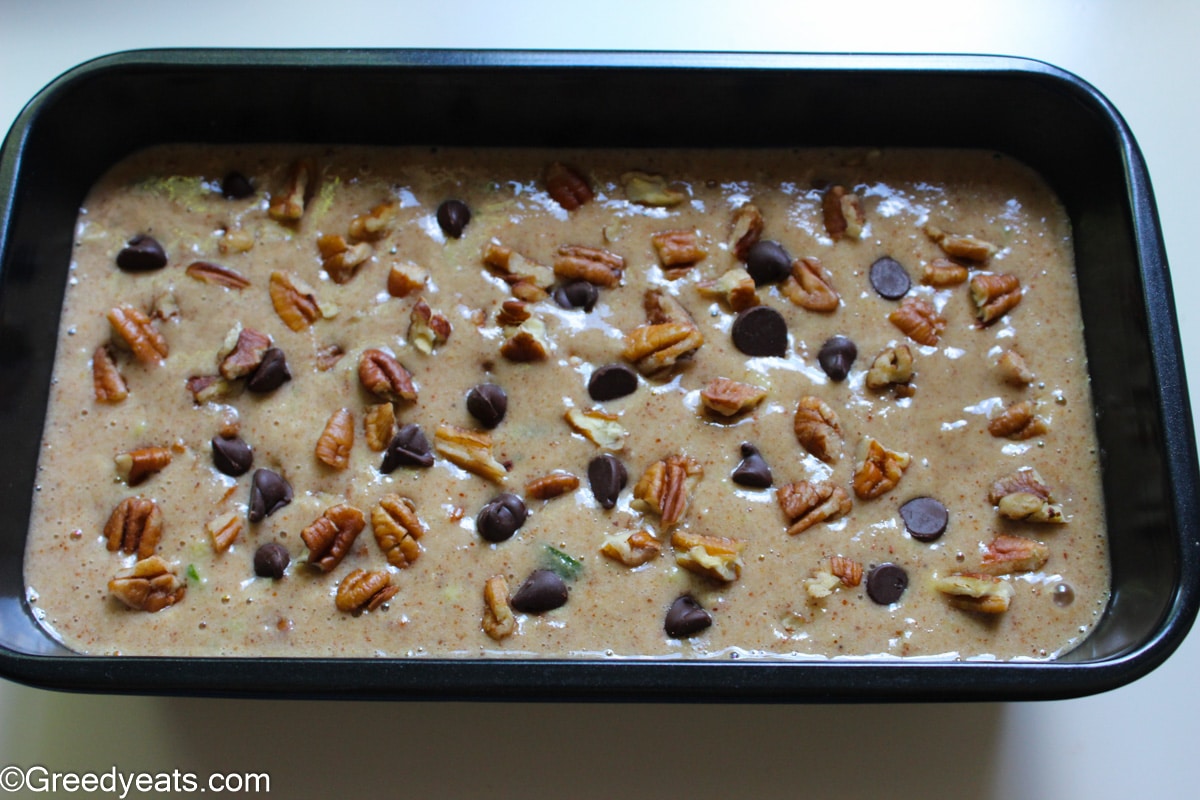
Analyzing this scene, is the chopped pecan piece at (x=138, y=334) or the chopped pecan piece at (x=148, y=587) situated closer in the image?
the chopped pecan piece at (x=148, y=587)

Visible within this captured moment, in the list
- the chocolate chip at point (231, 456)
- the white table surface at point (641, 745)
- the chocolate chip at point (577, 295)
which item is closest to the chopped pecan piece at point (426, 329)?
the chocolate chip at point (577, 295)

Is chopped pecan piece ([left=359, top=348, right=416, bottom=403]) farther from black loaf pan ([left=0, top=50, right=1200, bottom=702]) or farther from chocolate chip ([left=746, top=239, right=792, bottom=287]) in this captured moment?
chocolate chip ([left=746, top=239, right=792, bottom=287])

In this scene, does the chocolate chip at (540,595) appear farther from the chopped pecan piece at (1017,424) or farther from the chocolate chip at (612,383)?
the chopped pecan piece at (1017,424)

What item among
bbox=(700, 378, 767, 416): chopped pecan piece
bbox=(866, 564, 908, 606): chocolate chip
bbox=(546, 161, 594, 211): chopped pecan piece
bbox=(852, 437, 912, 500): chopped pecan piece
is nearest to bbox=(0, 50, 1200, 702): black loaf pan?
bbox=(546, 161, 594, 211): chopped pecan piece

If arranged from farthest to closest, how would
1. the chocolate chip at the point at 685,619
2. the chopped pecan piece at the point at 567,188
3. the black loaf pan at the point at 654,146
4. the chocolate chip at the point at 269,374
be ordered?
the chopped pecan piece at the point at 567,188
the chocolate chip at the point at 269,374
the chocolate chip at the point at 685,619
the black loaf pan at the point at 654,146

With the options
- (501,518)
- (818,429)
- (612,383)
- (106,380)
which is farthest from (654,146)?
(106,380)

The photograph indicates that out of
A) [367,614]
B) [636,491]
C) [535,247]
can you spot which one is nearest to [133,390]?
[367,614]
